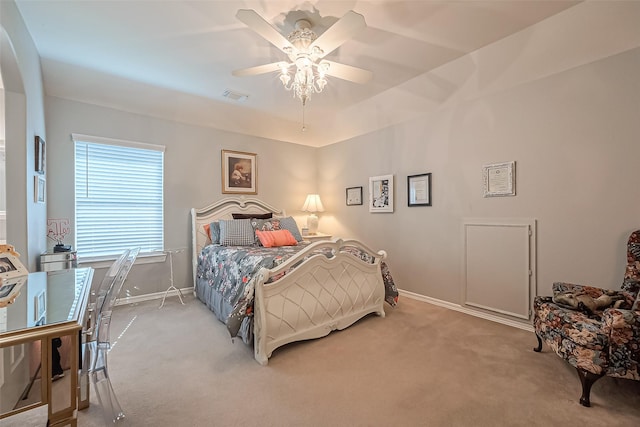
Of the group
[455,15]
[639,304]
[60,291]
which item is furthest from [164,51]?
[639,304]

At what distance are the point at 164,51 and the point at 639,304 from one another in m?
4.19

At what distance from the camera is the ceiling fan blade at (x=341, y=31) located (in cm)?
166

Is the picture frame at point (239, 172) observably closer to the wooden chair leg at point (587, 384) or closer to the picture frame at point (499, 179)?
the picture frame at point (499, 179)

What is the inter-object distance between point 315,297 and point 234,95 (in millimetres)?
2760

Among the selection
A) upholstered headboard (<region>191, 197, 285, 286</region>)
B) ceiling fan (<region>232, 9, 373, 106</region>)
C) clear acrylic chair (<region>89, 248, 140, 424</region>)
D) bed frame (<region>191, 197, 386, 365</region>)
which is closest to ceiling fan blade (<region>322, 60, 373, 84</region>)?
ceiling fan (<region>232, 9, 373, 106</region>)

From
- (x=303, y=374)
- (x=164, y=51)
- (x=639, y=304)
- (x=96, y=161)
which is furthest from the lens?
(x=96, y=161)

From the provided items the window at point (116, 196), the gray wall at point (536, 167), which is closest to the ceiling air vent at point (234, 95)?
the window at point (116, 196)

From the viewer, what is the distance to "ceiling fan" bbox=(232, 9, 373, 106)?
5.69 feet

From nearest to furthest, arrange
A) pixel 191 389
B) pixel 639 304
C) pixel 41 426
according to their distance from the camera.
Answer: pixel 41 426 < pixel 639 304 < pixel 191 389

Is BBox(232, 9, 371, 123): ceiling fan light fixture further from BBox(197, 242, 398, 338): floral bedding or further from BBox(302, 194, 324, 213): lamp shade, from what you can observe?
BBox(302, 194, 324, 213): lamp shade

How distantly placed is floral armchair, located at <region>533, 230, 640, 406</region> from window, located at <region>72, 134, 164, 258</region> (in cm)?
420

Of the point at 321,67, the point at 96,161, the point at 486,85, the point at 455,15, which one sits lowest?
the point at 96,161

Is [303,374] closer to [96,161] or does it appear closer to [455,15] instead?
[455,15]

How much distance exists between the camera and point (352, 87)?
3.49m
